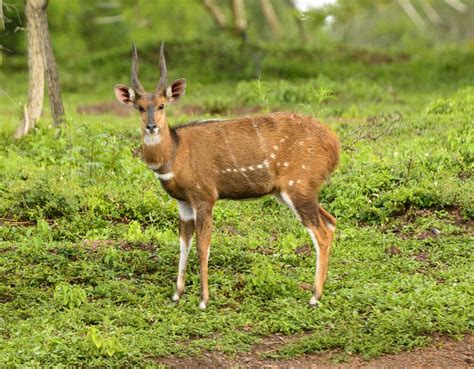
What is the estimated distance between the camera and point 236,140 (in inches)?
348

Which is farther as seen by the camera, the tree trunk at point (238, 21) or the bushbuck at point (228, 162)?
the tree trunk at point (238, 21)

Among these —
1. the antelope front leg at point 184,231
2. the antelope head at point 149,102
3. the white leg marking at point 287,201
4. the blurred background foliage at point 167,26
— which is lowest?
the blurred background foliage at point 167,26

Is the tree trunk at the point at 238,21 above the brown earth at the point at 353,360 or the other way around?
the other way around

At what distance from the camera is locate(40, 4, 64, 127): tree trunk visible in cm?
1388

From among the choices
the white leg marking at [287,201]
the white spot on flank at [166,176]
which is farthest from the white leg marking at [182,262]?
the white leg marking at [287,201]

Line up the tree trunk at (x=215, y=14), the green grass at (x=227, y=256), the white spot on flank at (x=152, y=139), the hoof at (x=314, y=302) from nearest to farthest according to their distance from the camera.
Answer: the green grass at (x=227, y=256), the hoof at (x=314, y=302), the white spot on flank at (x=152, y=139), the tree trunk at (x=215, y=14)

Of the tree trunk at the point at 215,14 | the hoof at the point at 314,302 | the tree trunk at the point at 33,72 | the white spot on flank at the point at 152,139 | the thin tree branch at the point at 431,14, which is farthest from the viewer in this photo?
the tree trunk at the point at 215,14

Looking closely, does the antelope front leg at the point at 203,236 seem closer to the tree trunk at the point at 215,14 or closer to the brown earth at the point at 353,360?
the brown earth at the point at 353,360

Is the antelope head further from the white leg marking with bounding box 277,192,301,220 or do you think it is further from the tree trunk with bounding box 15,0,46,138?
the tree trunk with bounding box 15,0,46,138

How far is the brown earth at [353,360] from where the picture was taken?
7355 millimetres

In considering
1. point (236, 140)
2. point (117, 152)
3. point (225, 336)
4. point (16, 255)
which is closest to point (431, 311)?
point (225, 336)

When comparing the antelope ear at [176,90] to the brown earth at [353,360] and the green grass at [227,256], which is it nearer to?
the green grass at [227,256]

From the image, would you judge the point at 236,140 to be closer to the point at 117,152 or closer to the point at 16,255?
the point at 16,255

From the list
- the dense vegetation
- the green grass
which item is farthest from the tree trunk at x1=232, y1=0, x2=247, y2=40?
the green grass
